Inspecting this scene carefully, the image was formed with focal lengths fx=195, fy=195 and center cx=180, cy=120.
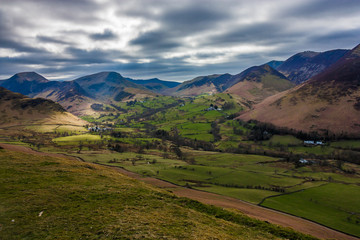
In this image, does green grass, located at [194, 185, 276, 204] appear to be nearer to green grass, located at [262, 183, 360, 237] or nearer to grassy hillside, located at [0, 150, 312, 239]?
green grass, located at [262, 183, 360, 237]

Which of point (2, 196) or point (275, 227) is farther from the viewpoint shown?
point (275, 227)

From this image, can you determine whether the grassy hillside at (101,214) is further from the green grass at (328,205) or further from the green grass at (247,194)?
the green grass at (328,205)

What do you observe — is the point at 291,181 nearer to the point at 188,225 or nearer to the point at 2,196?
the point at 188,225

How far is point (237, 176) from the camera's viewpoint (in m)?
130

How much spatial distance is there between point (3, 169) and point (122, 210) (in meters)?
44.9

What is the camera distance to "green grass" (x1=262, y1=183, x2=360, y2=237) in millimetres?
75169

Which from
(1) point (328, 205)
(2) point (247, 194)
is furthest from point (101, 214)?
(1) point (328, 205)

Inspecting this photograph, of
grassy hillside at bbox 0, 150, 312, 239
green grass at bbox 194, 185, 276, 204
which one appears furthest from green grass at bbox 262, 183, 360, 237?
grassy hillside at bbox 0, 150, 312, 239

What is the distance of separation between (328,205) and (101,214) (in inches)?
4078

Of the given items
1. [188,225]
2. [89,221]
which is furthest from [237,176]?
[89,221]

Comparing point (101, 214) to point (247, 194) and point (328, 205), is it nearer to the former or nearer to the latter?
point (247, 194)

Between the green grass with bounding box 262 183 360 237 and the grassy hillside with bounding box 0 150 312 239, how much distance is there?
47837 mm

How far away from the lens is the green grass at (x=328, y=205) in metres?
75.2

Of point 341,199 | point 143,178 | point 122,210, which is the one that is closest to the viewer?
point 122,210
